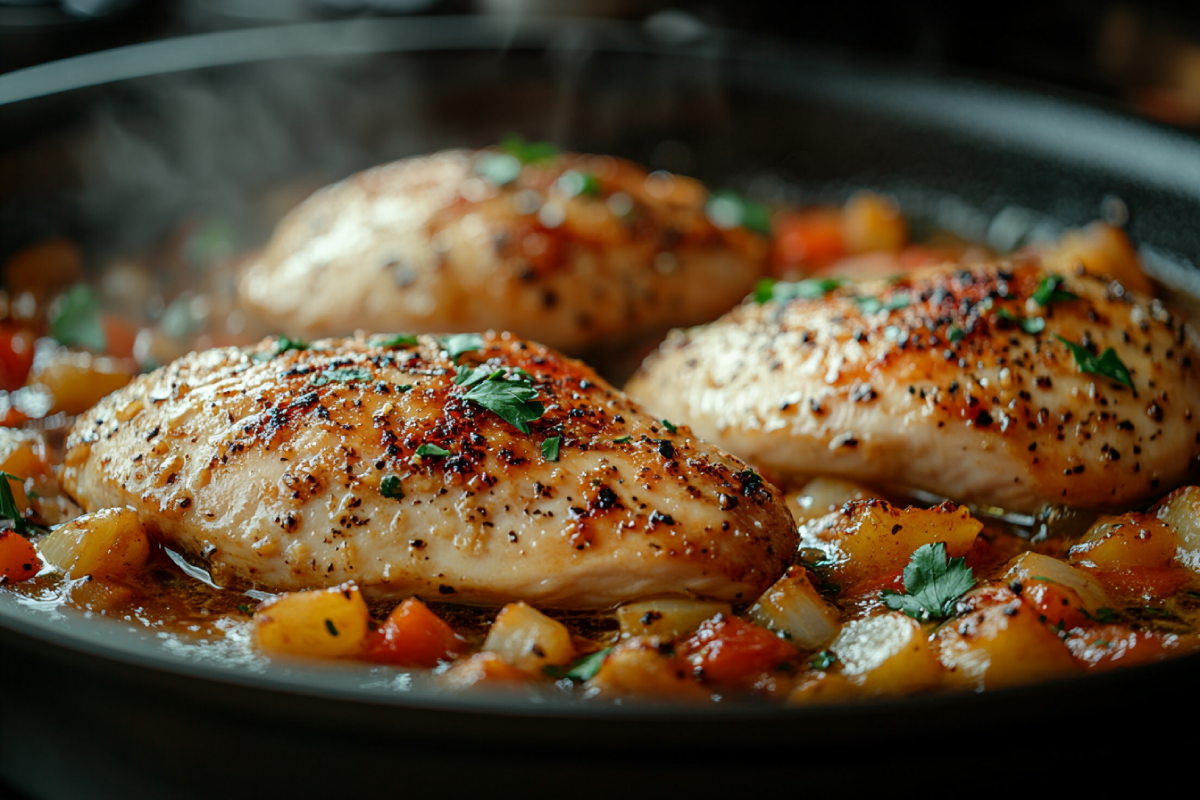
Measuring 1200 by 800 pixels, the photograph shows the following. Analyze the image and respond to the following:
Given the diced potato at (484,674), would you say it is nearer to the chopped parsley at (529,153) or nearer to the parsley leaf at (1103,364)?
the parsley leaf at (1103,364)

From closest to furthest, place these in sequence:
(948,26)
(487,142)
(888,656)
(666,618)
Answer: (888,656)
(666,618)
(487,142)
(948,26)

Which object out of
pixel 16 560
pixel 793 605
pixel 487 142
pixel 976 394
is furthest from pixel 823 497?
pixel 487 142

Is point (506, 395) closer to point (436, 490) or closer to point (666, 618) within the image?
point (436, 490)

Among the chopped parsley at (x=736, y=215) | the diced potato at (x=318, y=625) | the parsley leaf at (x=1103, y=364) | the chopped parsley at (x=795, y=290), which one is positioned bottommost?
the diced potato at (x=318, y=625)

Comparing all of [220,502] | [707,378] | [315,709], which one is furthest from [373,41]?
[315,709]

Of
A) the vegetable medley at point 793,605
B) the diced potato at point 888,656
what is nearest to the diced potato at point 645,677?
the vegetable medley at point 793,605

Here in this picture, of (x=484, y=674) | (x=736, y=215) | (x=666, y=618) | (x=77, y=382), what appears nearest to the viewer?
(x=484, y=674)
